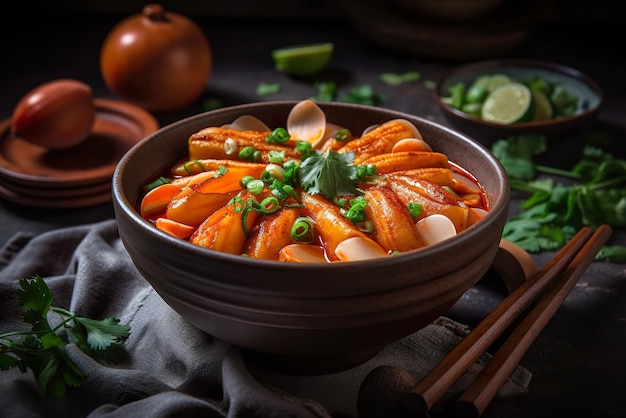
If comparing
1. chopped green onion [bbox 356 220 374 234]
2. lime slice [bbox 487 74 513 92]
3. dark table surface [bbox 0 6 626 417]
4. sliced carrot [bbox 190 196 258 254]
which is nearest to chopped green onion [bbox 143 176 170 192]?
sliced carrot [bbox 190 196 258 254]

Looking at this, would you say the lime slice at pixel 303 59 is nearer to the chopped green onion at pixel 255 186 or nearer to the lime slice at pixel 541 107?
the lime slice at pixel 541 107

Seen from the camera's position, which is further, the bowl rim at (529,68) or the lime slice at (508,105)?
the lime slice at (508,105)

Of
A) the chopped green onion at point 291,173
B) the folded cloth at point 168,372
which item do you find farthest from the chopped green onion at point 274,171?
the folded cloth at point 168,372

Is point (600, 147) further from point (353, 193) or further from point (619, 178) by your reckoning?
point (353, 193)

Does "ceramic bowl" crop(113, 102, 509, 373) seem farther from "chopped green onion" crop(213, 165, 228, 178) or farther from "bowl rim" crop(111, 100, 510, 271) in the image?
"chopped green onion" crop(213, 165, 228, 178)

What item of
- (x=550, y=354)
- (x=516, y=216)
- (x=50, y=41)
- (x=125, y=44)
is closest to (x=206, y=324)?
(x=550, y=354)

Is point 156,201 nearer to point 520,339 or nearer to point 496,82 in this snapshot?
point 520,339
